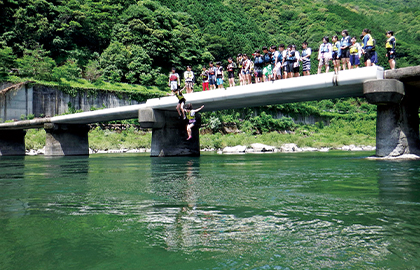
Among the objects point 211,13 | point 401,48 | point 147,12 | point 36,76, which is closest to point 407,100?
point 36,76

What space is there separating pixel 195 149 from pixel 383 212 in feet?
67.6

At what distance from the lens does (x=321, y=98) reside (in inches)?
804

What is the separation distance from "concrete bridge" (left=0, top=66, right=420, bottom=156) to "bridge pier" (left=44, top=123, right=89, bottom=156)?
1003 millimetres

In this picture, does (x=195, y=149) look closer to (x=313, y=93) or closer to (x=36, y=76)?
(x=313, y=93)

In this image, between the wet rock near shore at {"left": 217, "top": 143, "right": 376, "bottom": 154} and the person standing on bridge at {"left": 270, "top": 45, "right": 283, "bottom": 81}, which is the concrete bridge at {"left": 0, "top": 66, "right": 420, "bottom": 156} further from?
the wet rock near shore at {"left": 217, "top": 143, "right": 376, "bottom": 154}

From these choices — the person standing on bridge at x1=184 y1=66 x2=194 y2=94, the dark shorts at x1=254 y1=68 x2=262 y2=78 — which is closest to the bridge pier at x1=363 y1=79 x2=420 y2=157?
the dark shorts at x1=254 y1=68 x2=262 y2=78

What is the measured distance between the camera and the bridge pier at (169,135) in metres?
23.8

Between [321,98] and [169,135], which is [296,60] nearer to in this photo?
[321,98]

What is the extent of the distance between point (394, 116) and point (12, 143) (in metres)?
32.5

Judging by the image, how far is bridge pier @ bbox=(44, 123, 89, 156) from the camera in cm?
3031

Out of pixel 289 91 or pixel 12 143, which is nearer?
pixel 289 91

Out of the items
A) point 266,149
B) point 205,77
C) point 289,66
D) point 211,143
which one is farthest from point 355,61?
point 211,143

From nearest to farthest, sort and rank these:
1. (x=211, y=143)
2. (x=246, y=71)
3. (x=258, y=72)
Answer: (x=258, y=72) → (x=246, y=71) → (x=211, y=143)

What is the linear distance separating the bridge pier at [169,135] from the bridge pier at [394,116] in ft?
39.5
